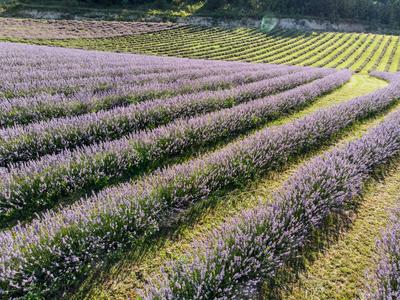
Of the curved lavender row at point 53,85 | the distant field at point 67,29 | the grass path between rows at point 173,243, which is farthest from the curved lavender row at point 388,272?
the distant field at point 67,29

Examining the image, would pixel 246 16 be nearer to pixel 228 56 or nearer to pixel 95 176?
pixel 228 56

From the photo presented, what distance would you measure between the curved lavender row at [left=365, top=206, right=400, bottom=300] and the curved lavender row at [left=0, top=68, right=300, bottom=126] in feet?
21.6

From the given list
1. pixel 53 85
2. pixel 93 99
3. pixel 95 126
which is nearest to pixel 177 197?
pixel 95 126

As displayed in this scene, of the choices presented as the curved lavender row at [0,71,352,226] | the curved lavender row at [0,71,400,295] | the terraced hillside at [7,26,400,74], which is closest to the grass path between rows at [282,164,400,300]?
the curved lavender row at [0,71,400,295]

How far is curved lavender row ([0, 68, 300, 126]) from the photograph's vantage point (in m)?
6.04

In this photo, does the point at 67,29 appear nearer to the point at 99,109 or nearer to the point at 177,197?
the point at 99,109

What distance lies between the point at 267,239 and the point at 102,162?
2763mm

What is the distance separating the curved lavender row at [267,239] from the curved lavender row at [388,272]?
0.8 inches

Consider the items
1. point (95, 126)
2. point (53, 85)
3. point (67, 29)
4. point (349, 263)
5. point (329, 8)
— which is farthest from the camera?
point (329, 8)

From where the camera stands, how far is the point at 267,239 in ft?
9.21

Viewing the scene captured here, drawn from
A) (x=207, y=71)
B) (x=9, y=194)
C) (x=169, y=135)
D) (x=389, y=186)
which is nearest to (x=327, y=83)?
(x=207, y=71)

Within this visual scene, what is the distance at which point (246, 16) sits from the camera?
64688 mm

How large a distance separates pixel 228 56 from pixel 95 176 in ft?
103

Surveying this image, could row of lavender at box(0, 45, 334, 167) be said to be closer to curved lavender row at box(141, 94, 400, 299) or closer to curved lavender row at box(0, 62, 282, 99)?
curved lavender row at box(0, 62, 282, 99)
